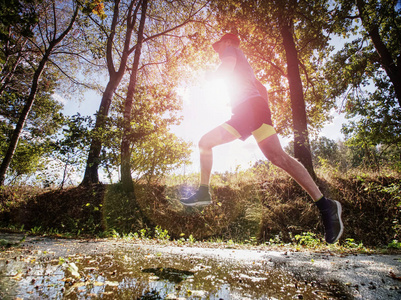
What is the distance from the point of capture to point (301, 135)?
24.3ft

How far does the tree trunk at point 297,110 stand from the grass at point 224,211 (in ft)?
3.09

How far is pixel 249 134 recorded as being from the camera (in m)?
2.67

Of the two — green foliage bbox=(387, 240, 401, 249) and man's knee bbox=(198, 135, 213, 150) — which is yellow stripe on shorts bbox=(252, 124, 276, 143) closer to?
man's knee bbox=(198, 135, 213, 150)

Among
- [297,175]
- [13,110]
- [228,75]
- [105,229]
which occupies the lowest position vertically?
[105,229]

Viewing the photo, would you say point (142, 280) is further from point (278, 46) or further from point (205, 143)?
point (278, 46)


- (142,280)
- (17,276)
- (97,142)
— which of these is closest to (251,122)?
(142,280)

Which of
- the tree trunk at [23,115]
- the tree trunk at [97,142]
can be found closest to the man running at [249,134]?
the tree trunk at [97,142]

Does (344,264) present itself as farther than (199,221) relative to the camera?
No

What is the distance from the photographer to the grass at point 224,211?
558 cm

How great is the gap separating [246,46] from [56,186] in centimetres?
1041

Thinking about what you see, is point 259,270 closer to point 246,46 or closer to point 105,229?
point 105,229

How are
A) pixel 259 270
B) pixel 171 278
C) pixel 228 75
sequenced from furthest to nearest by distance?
pixel 228 75 → pixel 259 270 → pixel 171 278

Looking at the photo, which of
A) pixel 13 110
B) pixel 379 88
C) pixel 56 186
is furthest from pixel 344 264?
pixel 13 110

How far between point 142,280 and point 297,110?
25.9 feet
